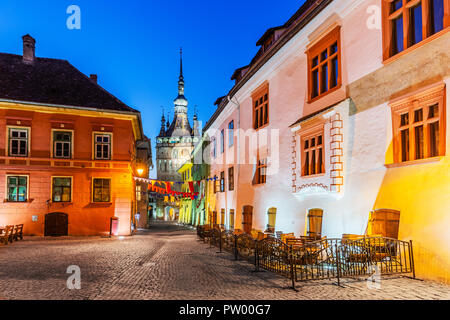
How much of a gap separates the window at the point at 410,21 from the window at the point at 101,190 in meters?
20.8

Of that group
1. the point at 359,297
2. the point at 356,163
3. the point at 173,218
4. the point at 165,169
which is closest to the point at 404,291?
the point at 359,297

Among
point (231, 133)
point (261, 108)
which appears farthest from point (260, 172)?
point (231, 133)

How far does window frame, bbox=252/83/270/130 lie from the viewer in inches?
755

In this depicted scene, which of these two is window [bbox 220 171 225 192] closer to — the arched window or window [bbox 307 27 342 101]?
the arched window

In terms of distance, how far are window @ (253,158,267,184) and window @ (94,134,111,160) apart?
11922mm

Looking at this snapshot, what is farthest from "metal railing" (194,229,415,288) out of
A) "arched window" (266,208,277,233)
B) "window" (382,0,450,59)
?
"arched window" (266,208,277,233)

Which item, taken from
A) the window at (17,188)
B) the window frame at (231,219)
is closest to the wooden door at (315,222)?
the window frame at (231,219)

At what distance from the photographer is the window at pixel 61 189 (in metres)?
25.0

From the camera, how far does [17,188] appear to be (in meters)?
24.3

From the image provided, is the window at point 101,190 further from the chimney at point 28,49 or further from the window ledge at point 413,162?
the window ledge at point 413,162

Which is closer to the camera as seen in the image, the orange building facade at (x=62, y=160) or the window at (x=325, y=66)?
the window at (x=325, y=66)

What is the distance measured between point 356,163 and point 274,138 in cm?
656

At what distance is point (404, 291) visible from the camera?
787cm
